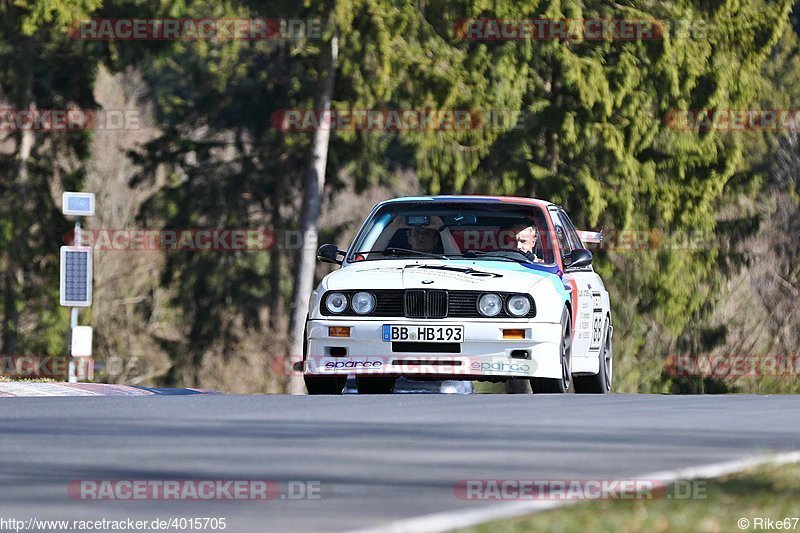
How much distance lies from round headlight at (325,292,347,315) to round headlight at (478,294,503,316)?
1.08 metres

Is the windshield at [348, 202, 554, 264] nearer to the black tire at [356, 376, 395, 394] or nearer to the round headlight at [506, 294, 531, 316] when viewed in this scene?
the round headlight at [506, 294, 531, 316]

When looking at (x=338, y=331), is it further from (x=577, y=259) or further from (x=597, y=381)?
(x=597, y=381)

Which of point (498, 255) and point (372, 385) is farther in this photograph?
point (372, 385)

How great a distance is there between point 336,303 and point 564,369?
1.91 m

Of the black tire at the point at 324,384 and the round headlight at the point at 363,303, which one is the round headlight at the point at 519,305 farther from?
the black tire at the point at 324,384

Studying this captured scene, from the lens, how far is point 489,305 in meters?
14.8

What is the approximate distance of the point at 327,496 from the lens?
24.0 feet

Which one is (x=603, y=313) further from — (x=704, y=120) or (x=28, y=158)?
(x=28, y=158)

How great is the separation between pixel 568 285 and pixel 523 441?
6080mm

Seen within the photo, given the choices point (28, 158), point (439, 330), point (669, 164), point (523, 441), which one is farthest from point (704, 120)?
point (523, 441)

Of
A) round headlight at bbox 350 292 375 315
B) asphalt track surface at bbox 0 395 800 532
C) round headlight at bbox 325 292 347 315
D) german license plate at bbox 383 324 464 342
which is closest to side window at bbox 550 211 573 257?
german license plate at bbox 383 324 464 342

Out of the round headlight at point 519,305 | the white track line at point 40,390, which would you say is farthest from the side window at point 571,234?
the white track line at point 40,390

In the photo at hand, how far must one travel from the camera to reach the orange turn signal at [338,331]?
48.3ft

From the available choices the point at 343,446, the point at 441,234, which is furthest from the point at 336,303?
the point at 343,446
